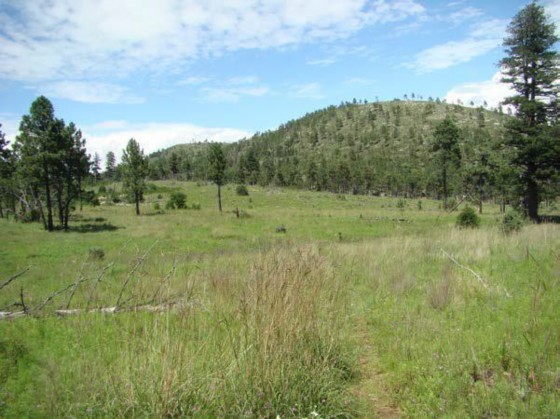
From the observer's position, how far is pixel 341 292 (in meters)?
4.60

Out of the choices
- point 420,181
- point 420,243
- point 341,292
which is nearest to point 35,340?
point 341,292

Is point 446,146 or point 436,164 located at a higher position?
point 446,146

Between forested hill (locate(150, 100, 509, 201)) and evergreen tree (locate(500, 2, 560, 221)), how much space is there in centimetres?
138

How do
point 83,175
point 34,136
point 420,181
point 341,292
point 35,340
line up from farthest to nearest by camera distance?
point 420,181 < point 83,175 < point 34,136 < point 35,340 < point 341,292

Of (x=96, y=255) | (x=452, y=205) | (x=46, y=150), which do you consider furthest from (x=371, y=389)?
(x=46, y=150)

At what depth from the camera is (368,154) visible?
124 meters

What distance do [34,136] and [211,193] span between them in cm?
3367

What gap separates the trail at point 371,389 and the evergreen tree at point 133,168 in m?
41.2

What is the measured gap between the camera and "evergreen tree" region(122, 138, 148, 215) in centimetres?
4066

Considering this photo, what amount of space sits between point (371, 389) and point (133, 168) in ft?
140

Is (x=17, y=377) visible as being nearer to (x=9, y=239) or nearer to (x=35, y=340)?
(x=35, y=340)

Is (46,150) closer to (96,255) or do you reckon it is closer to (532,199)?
(96,255)

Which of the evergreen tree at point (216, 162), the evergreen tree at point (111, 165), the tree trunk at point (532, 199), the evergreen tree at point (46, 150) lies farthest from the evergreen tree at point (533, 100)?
the evergreen tree at point (111, 165)

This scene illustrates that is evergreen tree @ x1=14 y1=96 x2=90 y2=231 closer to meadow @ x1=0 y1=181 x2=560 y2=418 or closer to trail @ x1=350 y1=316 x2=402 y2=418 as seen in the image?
meadow @ x1=0 y1=181 x2=560 y2=418
